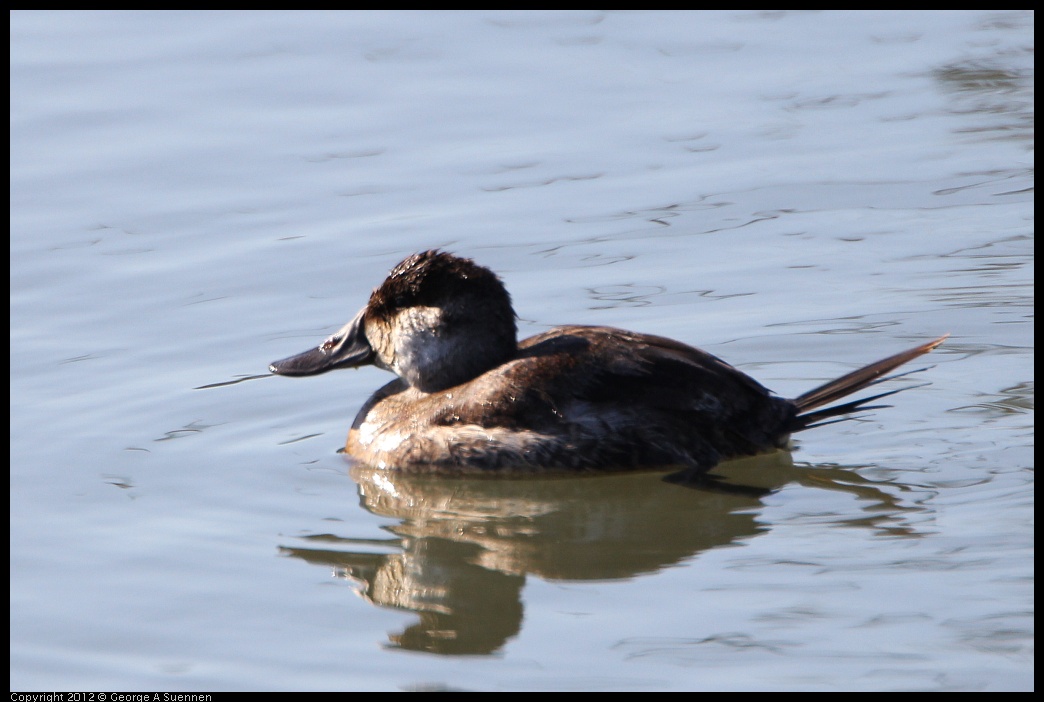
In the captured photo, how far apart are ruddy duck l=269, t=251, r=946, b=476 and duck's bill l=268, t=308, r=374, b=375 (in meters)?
0.32

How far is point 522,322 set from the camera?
25.9 ft

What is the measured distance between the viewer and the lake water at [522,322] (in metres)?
4.84

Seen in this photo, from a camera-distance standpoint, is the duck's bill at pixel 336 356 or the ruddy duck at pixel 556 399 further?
the duck's bill at pixel 336 356

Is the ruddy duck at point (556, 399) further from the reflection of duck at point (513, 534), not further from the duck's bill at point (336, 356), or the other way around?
the duck's bill at point (336, 356)

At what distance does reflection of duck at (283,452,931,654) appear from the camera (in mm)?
5141

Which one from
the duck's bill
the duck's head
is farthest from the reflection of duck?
the duck's bill

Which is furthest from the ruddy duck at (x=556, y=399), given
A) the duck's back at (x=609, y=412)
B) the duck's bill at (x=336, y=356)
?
the duck's bill at (x=336, y=356)

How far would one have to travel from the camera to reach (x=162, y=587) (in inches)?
210

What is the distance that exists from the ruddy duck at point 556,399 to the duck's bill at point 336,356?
0.32 m

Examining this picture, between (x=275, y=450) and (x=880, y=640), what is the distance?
289 centimetres

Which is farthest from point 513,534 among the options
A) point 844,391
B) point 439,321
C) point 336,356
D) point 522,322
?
point 522,322

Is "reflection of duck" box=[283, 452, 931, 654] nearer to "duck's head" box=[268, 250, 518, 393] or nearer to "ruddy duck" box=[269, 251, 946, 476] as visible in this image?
"ruddy duck" box=[269, 251, 946, 476]

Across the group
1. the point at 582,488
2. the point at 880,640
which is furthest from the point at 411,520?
the point at 880,640

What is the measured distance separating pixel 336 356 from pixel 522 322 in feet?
4.07
